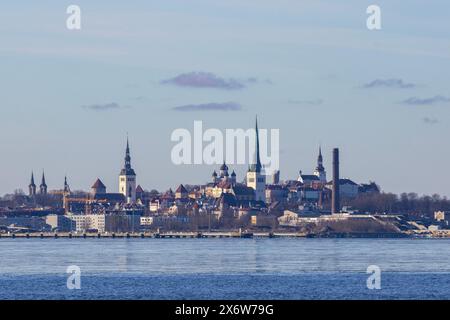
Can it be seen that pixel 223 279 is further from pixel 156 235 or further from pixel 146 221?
pixel 146 221

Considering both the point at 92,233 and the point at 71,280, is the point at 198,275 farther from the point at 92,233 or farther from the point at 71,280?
the point at 92,233

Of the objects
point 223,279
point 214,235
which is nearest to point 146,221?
point 214,235

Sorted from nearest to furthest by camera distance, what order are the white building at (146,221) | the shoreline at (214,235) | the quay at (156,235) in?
1. the shoreline at (214,235)
2. the quay at (156,235)
3. the white building at (146,221)

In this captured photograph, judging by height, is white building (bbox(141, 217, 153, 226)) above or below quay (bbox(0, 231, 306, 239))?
above
